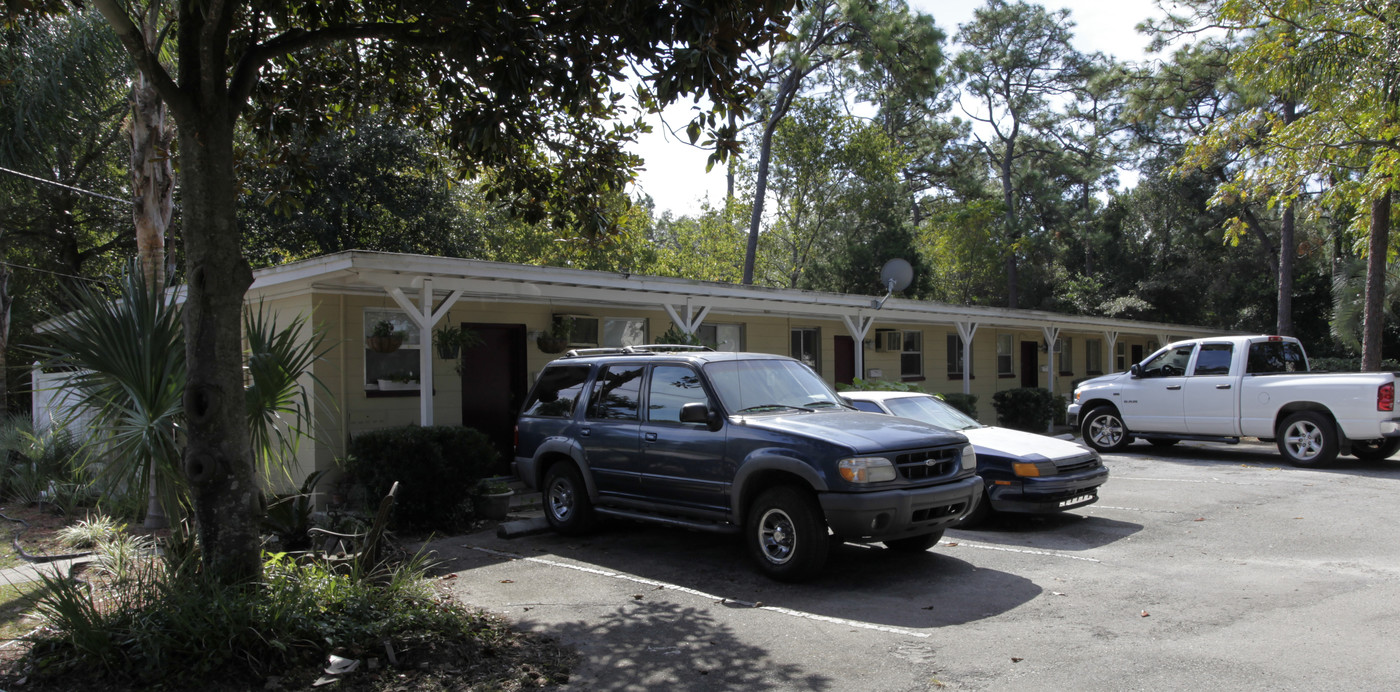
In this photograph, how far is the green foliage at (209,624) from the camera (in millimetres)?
4387

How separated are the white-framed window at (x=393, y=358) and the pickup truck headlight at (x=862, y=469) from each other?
6.72 metres

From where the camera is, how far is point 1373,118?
1416cm

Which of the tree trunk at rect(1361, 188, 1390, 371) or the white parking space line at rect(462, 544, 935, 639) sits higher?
the tree trunk at rect(1361, 188, 1390, 371)

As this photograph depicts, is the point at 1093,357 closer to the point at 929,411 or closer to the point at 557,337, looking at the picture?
the point at 929,411

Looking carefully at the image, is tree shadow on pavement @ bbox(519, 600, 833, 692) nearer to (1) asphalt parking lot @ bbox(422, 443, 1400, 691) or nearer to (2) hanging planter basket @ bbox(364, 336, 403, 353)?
(1) asphalt parking lot @ bbox(422, 443, 1400, 691)

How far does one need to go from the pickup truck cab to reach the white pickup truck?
8.61 m

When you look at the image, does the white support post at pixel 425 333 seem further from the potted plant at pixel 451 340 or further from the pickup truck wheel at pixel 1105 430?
the pickup truck wheel at pixel 1105 430

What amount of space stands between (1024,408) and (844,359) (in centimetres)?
434

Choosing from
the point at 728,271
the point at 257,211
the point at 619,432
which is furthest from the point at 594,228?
the point at 728,271

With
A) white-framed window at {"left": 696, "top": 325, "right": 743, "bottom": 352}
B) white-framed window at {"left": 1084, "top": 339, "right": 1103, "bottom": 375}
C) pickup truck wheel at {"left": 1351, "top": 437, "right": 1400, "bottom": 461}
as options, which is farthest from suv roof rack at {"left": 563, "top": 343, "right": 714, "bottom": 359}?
white-framed window at {"left": 1084, "top": 339, "right": 1103, "bottom": 375}

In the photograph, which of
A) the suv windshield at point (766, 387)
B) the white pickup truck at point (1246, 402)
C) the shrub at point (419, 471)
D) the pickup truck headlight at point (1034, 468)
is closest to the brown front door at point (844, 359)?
the white pickup truck at point (1246, 402)

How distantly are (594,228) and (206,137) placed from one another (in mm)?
3744

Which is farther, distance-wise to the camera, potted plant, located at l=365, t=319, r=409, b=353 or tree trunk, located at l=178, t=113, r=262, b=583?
potted plant, located at l=365, t=319, r=409, b=353

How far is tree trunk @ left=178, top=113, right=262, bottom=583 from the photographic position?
5.01 m
